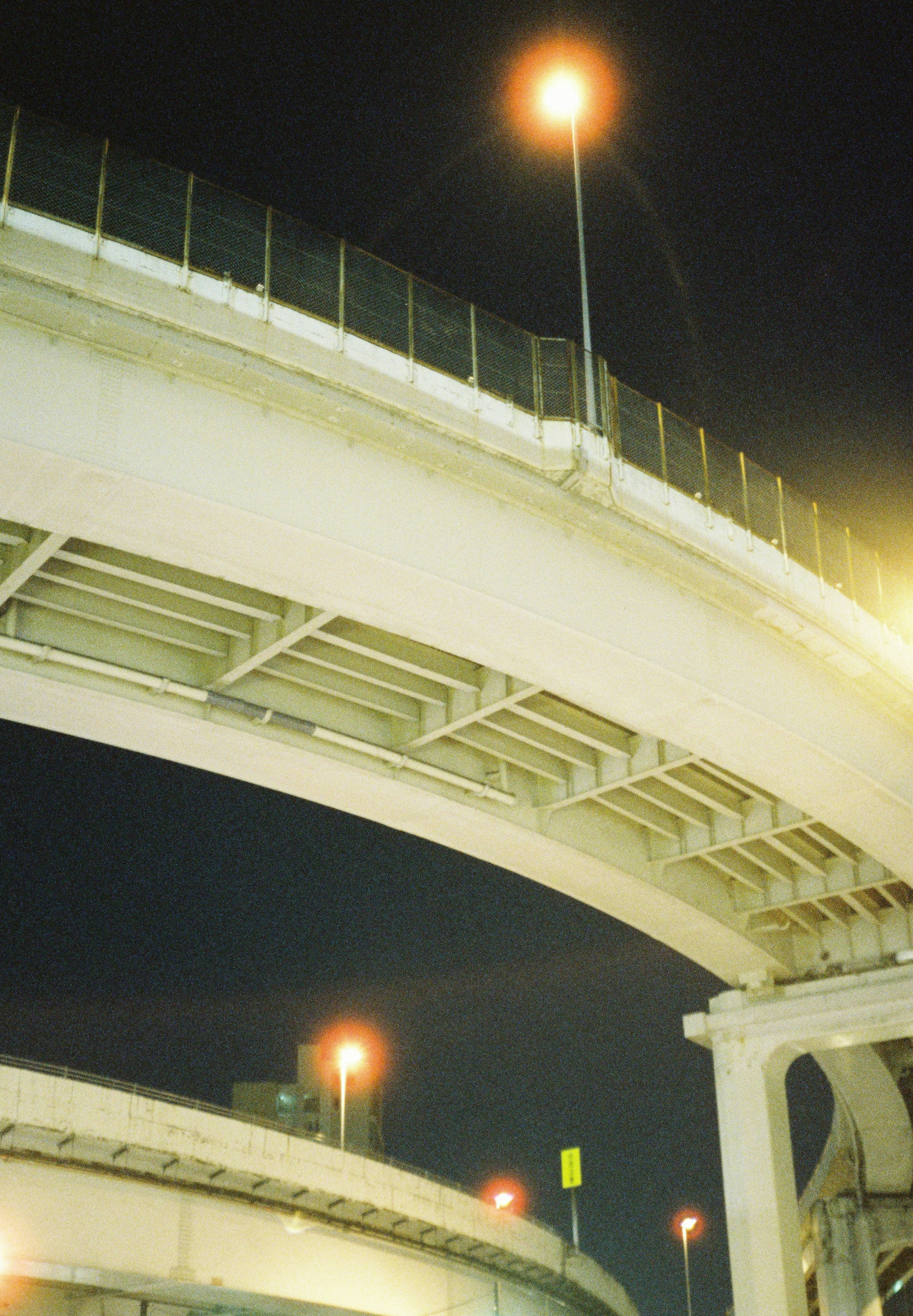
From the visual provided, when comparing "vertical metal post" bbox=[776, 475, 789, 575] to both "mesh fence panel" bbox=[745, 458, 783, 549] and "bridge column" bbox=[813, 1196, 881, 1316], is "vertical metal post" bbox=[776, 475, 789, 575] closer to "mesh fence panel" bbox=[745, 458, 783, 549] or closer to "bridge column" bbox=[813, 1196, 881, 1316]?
"mesh fence panel" bbox=[745, 458, 783, 549]

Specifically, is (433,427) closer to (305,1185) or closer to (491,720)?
(491,720)

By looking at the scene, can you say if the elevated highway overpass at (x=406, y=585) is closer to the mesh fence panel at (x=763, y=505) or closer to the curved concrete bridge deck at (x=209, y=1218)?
the mesh fence panel at (x=763, y=505)

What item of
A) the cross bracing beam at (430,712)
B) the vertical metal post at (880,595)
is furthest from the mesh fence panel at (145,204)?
the vertical metal post at (880,595)

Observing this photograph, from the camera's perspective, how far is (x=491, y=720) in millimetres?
19594

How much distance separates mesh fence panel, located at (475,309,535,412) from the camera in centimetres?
1490

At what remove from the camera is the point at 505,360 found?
15.2 m

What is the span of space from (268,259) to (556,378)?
12.2 feet

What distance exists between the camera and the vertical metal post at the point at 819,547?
60.3 ft

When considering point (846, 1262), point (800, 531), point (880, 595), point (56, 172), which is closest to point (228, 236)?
point (56, 172)

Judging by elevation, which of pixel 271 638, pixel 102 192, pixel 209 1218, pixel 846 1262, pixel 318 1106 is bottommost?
pixel 846 1262

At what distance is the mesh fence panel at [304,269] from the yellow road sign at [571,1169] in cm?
3865

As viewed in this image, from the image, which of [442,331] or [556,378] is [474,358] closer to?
[442,331]

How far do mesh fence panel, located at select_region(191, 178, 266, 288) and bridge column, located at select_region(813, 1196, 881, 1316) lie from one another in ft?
116

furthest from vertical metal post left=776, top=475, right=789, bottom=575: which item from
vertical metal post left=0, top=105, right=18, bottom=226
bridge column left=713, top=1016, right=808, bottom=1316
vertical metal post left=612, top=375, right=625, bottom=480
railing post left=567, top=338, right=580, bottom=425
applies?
bridge column left=713, top=1016, right=808, bottom=1316
